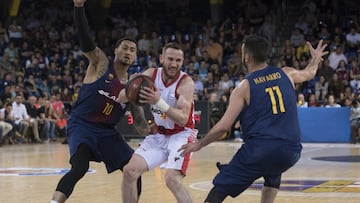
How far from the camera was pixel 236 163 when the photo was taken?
20.5 ft

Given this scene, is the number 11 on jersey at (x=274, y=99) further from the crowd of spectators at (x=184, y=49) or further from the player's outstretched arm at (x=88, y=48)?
the crowd of spectators at (x=184, y=49)

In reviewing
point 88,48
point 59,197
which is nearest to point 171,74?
point 88,48

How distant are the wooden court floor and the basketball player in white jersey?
189cm

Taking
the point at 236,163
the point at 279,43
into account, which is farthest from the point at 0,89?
the point at 236,163

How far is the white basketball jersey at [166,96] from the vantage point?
7457mm

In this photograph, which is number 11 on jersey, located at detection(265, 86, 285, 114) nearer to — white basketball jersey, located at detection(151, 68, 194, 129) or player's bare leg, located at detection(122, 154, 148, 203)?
white basketball jersey, located at detection(151, 68, 194, 129)

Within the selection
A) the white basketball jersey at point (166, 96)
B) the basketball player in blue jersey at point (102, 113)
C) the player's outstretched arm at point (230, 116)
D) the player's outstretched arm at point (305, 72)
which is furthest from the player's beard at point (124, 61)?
the player's outstretched arm at point (230, 116)

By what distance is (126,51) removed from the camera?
793 cm

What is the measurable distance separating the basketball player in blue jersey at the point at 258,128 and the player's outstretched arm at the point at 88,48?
180cm

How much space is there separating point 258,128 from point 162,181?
213 inches

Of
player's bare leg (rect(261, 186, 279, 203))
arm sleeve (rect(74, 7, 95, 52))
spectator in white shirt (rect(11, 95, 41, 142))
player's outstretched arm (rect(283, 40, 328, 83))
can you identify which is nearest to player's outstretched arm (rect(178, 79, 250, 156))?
player's outstretched arm (rect(283, 40, 328, 83))

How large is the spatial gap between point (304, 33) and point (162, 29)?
615 cm

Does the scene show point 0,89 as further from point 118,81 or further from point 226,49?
point 118,81

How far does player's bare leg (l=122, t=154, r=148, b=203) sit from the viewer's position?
7434 mm
